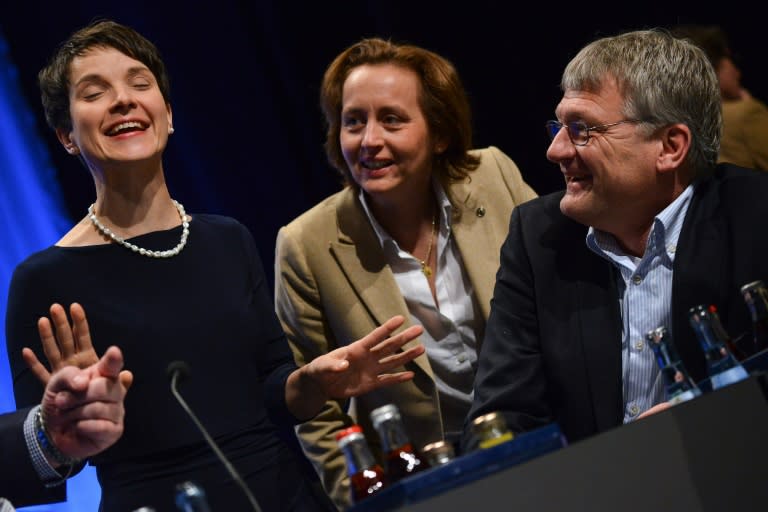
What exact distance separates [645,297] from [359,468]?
95 centimetres

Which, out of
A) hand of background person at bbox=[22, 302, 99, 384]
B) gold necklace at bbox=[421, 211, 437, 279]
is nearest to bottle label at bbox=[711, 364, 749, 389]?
hand of background person at bbox=[22, 302, 99, 384]

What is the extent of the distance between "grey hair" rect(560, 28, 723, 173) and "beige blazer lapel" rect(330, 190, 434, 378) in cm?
80

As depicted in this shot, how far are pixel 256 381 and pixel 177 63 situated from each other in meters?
1.91

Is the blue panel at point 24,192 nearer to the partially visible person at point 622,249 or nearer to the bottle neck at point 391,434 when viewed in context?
the partially visible person at point 622,249

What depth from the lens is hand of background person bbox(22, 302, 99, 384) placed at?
1.66 meters

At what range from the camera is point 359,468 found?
1.31 metres

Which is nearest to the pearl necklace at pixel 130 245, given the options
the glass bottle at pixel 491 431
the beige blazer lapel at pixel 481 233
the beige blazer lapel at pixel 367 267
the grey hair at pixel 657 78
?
the beige blazer lapel at pixel 367 267

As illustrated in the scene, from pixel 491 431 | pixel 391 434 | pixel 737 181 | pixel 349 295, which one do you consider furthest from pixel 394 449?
pixel 349 295

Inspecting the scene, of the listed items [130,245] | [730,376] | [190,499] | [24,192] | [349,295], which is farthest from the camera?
[24,192]

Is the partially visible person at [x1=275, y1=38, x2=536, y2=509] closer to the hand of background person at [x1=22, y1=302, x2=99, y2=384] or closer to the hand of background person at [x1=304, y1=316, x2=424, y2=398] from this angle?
the hand of background person at [x1=304, y1=316, x2=424, y2=398]

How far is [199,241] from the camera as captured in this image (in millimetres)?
2301

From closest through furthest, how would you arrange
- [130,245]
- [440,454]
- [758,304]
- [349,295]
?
[440,454] → [758,304] → [130,245] → [349,295]

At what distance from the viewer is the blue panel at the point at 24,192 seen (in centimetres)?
351

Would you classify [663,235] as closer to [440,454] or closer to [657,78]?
[657,78]
